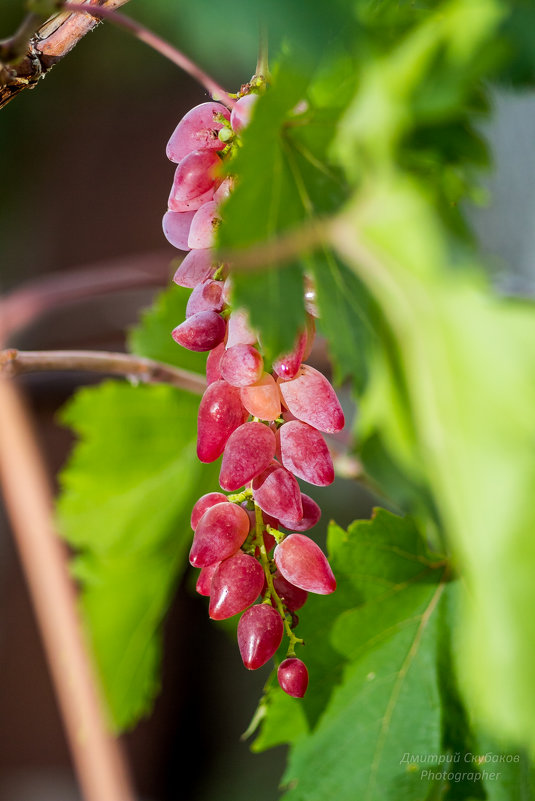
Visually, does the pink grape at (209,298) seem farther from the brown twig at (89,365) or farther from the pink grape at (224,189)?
the brown twig at (89,365)

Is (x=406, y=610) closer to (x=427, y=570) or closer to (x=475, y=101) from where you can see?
(x=427, y=570)

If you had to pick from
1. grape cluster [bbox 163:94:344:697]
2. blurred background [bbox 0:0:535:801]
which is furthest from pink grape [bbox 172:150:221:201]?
blurred background [bbox 0:0:535:801]

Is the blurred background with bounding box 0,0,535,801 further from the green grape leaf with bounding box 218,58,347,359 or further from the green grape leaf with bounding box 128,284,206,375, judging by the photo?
the green grape leaf with bounding box 218,58,347,359

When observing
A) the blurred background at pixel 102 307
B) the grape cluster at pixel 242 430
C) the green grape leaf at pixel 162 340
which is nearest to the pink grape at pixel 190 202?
the grape cluster at pixel 242 430

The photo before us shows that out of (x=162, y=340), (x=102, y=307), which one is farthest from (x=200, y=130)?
(x=102, y=307)

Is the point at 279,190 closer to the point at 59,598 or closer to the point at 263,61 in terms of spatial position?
the point at 263,61

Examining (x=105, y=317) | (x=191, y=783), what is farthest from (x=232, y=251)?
(x=191, y=783)
